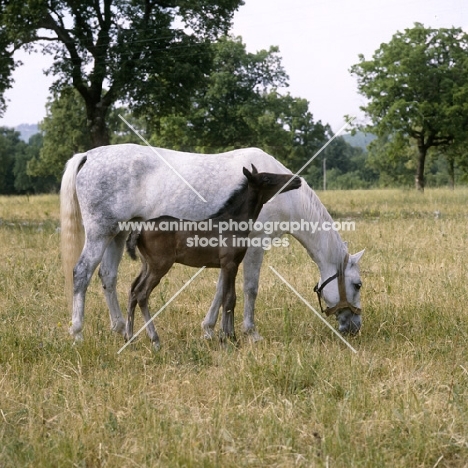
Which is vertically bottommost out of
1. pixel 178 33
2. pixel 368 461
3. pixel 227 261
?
pixel 368 461

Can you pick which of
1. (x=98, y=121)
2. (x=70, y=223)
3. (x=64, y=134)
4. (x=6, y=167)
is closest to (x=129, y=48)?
(x=98, y=121)

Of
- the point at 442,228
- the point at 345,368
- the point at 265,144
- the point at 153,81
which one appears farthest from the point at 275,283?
the point at 265,144

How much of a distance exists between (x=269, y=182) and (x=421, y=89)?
32349 mm

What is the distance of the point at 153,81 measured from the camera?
20.1m

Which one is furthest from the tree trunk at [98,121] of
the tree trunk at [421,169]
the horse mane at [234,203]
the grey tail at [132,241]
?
the tree trunk at [421,169]

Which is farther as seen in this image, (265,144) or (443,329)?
(265,144)

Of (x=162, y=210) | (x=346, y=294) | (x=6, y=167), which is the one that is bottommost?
(x=346, y=294)

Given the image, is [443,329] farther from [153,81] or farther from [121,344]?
[153,81]

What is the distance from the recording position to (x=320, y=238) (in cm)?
644

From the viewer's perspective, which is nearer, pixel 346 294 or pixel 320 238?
pixel 346 294

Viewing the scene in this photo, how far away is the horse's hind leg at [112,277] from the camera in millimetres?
6445

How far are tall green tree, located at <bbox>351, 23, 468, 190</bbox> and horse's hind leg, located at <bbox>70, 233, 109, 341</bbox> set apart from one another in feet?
97.8

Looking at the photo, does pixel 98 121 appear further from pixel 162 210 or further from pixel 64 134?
pixel 64 134

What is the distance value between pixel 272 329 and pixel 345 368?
171 centimetres
